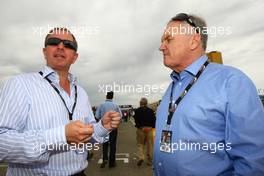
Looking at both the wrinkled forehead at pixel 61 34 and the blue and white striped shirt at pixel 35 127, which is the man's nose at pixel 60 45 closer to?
the wrinkled forehead at pixel 61 34

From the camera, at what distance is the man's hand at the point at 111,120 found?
324 cm

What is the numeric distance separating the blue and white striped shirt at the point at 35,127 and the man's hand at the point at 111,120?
0.26 m

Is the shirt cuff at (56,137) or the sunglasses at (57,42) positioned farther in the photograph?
the sunglasses at (57,42)

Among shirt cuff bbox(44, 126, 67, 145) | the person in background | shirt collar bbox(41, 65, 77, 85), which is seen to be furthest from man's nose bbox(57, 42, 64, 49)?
the person in background

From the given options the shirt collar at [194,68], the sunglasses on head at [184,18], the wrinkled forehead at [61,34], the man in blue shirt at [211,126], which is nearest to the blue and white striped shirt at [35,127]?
the wrinkled forehead at [61,34]

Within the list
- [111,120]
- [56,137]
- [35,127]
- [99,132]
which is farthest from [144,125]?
[56,137]

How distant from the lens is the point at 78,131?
221 centimetres

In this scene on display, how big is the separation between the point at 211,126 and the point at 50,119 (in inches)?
58.7


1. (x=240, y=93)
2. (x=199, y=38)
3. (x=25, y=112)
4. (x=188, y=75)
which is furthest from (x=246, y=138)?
(x=25, y=112)

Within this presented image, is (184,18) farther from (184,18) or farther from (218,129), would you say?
(218,129)

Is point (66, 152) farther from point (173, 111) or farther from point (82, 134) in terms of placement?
point (173, 111)

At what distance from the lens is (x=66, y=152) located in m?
2.94

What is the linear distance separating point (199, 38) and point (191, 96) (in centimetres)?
81

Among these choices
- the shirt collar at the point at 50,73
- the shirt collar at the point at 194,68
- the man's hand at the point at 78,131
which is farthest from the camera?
the shirt collar at the point at 50,73
